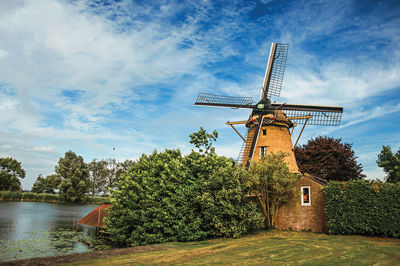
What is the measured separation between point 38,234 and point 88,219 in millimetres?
4406

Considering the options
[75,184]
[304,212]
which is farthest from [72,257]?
[75,184]

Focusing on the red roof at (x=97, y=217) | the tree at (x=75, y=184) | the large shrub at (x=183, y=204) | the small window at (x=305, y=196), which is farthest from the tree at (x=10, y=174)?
the small window at (x=305, y=196)

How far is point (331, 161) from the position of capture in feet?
106

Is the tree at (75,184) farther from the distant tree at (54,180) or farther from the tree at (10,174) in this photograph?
the tree at (10,174)

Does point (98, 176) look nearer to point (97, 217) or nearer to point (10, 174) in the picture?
point (10, 174)

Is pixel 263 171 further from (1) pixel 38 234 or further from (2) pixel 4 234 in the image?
(2) pixel 4 234

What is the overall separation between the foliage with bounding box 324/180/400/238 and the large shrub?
4868mm

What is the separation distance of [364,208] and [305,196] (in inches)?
174

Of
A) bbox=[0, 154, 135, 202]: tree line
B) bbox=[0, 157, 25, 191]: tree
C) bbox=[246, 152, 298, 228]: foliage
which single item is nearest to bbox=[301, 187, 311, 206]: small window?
bbox=[246, 152, 298, 228]: foliage

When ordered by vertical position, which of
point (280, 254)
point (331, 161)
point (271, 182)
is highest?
point (331, 161)

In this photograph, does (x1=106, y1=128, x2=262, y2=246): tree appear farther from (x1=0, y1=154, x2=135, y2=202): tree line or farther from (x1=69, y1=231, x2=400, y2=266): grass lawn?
(x1=0, y1=154, x2=135, y2=202): tree line

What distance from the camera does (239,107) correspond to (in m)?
27.8

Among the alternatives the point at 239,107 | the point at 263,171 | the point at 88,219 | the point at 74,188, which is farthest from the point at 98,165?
the point at 263,171

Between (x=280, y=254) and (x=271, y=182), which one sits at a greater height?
(x=271, y=182)
